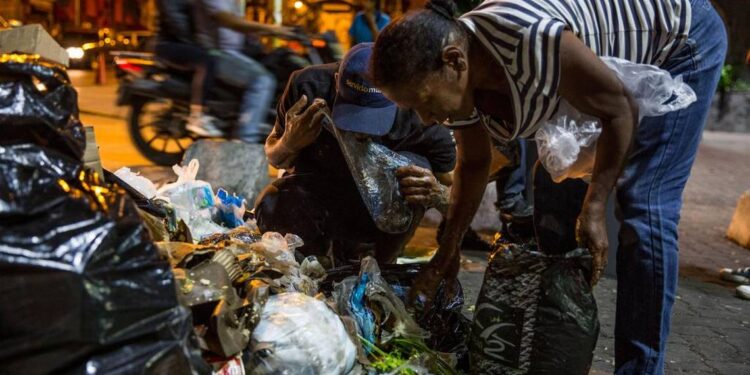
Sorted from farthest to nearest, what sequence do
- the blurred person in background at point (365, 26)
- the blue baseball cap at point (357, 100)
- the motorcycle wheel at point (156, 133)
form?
the blurred person in background at point (365, 26)
the motorcycle wheel at point (156, 133)
the blue baseball cap at point (357, 100)

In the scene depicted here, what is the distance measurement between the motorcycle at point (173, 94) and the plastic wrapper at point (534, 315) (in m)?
3.77

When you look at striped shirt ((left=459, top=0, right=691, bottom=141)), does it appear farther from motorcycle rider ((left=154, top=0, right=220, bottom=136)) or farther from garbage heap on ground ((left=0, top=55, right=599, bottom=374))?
motorcycle rider ((left=154, top=0, right=220, bottom=136))

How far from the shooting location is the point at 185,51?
5773 millimetres

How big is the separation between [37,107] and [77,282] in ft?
1.42

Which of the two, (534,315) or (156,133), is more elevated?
(534,315)

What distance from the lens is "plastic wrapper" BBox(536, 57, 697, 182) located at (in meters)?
2.09

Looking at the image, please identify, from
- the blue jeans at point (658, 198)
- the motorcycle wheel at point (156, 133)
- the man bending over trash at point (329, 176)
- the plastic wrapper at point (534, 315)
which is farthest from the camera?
the motorcycle wheel at point (156, 133)

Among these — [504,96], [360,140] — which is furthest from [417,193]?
[504,96]

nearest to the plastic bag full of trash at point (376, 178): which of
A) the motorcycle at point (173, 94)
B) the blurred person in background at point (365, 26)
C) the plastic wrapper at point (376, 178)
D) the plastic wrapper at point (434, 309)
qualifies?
the plastic wrapper at point (376, 178)

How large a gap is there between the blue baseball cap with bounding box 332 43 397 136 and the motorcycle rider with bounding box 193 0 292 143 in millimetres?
3018

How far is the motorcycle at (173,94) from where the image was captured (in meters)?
5.92

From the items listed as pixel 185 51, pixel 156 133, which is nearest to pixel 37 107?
pixel 185 51

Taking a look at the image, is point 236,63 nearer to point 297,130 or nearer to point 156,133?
point 156,133

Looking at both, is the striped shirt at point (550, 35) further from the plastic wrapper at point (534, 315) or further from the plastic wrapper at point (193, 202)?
the plastic wrapper at point (193, 202)
